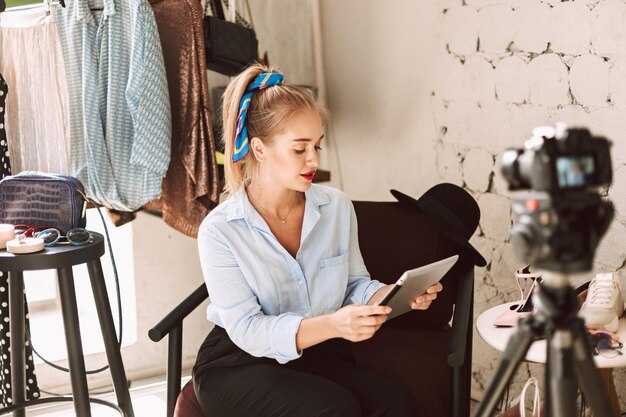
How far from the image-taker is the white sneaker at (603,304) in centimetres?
167

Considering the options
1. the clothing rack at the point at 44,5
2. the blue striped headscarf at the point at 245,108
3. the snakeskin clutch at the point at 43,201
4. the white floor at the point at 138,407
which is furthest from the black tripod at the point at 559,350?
the white floor at the point at 138,407

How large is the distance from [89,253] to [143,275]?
1.02 meters

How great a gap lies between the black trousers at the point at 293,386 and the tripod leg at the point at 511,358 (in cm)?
49

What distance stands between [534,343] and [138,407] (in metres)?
1.48

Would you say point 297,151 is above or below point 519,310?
above

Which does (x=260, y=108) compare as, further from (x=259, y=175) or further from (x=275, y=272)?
(x=275, y=272)

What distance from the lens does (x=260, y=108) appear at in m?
1.74

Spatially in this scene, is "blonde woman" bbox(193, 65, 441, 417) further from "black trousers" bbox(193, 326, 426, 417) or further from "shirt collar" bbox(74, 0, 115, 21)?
"shirt collar" bbox(74, 0, 115, 21)

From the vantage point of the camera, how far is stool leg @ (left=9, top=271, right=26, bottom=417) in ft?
6.23

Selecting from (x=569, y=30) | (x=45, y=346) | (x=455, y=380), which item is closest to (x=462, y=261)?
(x=455, y=380)

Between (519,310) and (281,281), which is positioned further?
(519,310)

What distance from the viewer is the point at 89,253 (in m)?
1.78

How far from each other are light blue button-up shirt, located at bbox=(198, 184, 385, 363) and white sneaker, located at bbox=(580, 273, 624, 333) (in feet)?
1.55

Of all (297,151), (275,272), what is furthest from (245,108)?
(275,272)
